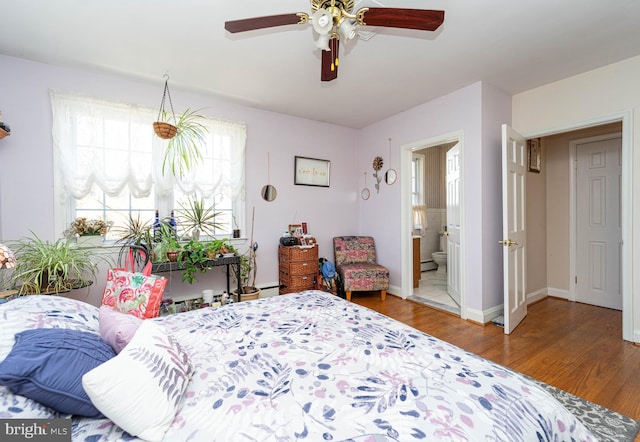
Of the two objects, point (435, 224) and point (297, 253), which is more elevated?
point (435, 224)

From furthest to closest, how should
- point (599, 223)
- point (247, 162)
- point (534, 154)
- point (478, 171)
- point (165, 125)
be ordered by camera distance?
point (534, 154)
point (247, 162)
point (599, 223)
point (478, 171)
point (165, 125)

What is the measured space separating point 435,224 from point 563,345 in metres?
3.61

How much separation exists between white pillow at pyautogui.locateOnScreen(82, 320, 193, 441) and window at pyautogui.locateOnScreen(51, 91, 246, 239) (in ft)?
8.36

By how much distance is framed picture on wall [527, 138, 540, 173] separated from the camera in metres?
3.77

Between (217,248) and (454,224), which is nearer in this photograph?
(217,248)

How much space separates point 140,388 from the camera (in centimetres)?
84

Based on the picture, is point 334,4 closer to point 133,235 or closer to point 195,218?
Answer: point 195,218

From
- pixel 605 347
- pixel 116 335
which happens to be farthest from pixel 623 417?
pixel 116 335

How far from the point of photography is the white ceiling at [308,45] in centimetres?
193

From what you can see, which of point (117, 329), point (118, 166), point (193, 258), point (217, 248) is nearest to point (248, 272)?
point (217, 248)

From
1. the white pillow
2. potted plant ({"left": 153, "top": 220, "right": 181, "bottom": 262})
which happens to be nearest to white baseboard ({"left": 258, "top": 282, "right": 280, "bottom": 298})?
potted plant ({"left": 153, "top": 220, "right": 181, "bottom": 262})

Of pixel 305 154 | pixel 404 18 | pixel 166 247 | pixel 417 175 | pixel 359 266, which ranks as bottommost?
pixel 359 266

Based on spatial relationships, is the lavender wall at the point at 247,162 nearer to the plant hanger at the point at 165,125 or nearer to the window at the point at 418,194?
the plant hanger at the point at 165,125

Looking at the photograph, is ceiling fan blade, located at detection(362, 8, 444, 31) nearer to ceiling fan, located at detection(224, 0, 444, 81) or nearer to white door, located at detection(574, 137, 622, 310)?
ceiling fan, located at detection(224, 0, 444, 81)
